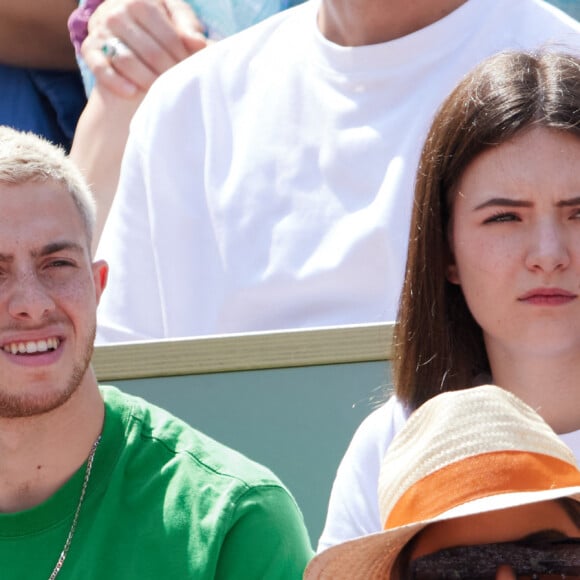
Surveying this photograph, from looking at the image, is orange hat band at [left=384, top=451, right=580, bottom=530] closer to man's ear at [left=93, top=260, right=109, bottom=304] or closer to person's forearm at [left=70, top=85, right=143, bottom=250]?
man's ear at [left=93, top=260, right=109, bottom=304]

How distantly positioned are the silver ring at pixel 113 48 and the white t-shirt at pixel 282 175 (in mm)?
345

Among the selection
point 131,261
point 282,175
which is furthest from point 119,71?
point 282,175

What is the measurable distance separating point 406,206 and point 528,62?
20.7 inches

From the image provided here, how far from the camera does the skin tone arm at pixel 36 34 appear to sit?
4133 millimetres

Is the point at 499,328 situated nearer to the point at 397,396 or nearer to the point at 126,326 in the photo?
the point at 397,396

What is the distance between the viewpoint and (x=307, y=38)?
3291mm

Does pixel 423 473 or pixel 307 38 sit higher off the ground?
pixel 307 38

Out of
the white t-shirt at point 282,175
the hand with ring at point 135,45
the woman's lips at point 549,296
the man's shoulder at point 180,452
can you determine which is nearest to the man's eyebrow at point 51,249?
the man's shoulder at point 180,452

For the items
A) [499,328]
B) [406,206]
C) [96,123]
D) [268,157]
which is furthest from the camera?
[96,123]

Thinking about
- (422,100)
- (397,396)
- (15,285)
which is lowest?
(397,396)

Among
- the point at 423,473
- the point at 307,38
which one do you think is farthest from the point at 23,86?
the point at 423,473

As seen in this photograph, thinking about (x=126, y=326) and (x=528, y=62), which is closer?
(x=528, y=62)

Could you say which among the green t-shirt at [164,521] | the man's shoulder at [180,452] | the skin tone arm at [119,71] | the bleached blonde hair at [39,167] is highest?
the skin tone arm at [119,71]

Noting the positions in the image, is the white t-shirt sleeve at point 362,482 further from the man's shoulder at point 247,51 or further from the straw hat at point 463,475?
the man's shoulder at point 247,51
